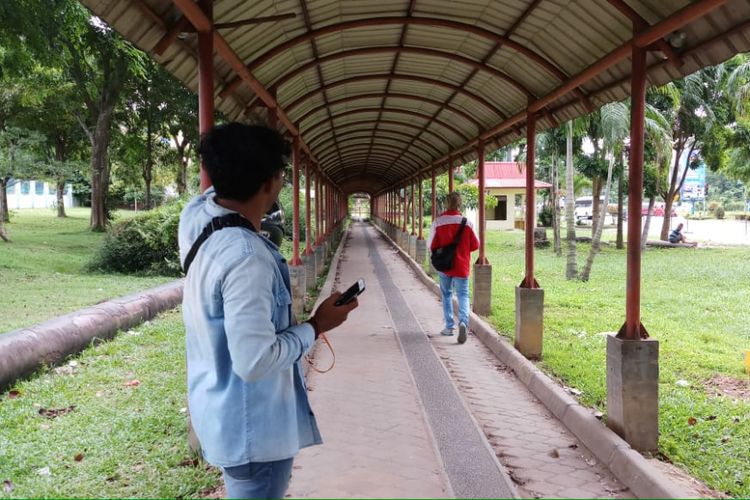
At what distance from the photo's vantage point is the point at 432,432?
14.9 ft

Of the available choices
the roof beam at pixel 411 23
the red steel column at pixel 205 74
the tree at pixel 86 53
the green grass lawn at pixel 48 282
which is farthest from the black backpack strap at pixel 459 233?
the tree at pixel 86 53

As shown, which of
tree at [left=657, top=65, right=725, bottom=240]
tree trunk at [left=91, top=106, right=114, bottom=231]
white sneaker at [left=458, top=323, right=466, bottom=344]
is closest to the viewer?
white sneaker at [left=458, top=323, right=466, bottom=344]

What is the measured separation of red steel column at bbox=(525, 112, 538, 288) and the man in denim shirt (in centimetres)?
546

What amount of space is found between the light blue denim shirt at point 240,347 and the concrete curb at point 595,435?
2.54 m

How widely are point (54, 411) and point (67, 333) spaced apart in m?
1.72

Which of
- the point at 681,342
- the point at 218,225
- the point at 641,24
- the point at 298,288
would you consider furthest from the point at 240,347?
the point at 298,288

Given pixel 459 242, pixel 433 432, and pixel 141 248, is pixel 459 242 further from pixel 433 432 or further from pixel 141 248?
pixel 141 248

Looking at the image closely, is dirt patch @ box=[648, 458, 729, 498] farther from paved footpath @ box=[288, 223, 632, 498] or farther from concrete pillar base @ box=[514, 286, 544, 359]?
concrete pillar base @ box=[514, 286, 544, 359]

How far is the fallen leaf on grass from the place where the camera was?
479 cm

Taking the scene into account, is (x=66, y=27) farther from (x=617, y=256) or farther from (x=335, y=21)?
(x=617, y=256)

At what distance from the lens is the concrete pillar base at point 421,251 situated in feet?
55.8

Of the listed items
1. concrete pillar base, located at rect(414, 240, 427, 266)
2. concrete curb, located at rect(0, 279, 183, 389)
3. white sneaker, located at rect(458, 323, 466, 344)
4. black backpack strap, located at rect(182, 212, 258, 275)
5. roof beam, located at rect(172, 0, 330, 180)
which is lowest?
white sneaker, located at rect(458, 323, 466, 344)

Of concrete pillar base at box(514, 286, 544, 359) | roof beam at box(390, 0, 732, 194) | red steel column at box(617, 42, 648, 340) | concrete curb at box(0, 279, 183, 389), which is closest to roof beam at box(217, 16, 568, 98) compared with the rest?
roof beam at box(390, 0, 732, 194)

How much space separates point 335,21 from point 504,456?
4.11 meters
